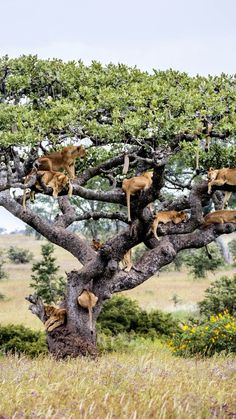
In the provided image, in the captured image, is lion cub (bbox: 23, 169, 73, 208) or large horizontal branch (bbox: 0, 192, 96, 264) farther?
large horizontal branch (bbox: 0, 192, 96, 264)

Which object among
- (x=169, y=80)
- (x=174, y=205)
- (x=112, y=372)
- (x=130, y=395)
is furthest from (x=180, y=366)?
(x=169, y=80)

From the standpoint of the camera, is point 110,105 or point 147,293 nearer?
point 110,105

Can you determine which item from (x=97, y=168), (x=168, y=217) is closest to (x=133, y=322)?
(x=168, y=217)

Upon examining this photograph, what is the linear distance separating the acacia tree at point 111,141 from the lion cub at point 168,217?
162mm

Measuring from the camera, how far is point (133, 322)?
23016 mm

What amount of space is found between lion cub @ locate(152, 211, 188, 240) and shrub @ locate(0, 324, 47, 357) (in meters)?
6.14

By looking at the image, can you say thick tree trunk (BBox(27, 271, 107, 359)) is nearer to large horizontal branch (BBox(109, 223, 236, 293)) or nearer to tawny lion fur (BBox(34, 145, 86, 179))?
large horizontal branch (BBox(109, 223, 236, 293))

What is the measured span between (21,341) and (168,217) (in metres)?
7.42

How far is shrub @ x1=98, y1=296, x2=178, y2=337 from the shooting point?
22406mm

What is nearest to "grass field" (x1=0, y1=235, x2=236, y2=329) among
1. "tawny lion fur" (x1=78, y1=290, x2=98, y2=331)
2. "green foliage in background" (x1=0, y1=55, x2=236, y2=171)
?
"tawny lion fur" (x1=78, y1=290, x2=98, y2=331)

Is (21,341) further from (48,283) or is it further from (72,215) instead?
(48,283)

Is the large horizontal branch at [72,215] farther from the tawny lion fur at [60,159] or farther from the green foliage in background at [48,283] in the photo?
the green foliage in background at [48,283]

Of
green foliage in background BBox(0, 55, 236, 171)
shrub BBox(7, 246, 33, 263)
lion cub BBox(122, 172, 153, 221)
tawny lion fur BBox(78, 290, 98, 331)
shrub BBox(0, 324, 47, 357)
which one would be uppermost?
green foliage in background BBox(0, 55, 236, 171)

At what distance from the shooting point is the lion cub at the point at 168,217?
14.3 metres
